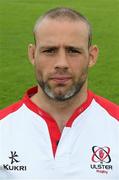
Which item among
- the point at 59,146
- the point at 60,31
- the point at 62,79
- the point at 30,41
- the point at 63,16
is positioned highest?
the point at 30,41

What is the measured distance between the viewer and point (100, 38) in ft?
42.3

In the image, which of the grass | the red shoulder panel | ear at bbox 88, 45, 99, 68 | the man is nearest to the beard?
the man

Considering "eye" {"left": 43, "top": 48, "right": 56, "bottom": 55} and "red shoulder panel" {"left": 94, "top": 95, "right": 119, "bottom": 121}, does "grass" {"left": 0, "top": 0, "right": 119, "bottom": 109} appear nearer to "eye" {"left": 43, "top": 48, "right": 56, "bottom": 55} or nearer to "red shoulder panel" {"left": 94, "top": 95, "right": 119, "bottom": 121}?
"red shoulder panel" {"left": 94, "top": 95, "right": 119, "bottom": 121}

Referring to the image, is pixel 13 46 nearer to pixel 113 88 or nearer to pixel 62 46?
pixel 113 88

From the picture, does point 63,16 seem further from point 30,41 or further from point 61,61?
point 30,41

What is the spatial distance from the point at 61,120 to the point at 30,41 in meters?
9.63

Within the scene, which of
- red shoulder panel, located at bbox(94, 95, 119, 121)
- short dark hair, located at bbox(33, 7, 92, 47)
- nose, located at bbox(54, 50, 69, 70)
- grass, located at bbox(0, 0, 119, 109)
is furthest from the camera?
grass, located at bbox(0, 0, 119, 109)

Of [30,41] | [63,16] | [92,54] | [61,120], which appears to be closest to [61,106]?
[61,120]

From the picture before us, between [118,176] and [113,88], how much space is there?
618cm

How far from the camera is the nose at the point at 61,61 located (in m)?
2.54

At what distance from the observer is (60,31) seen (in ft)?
8.46

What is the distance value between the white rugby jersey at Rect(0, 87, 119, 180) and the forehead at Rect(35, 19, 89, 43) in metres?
0.36

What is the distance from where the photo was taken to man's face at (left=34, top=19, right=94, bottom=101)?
2.56 metres

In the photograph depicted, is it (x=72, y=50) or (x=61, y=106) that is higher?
(x=72, y=50)
